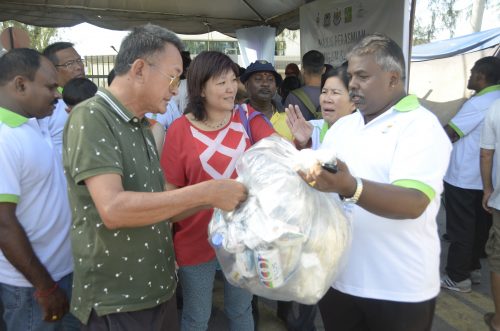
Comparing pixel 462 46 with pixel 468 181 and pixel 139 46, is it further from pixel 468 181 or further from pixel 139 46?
pixel 139 46

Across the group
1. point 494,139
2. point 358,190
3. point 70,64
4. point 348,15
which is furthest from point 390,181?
point 348,15

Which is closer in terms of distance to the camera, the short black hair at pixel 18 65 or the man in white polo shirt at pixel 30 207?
the man in white polo shirt at pixel 30 207

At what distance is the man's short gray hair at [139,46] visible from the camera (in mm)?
1557

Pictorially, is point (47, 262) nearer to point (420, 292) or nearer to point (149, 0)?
point (420, 292)

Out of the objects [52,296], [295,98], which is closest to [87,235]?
[52,296]

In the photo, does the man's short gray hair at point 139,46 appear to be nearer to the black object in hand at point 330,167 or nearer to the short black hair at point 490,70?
the black object in hand at point 330,167

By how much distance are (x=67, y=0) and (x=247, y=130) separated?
595 cm

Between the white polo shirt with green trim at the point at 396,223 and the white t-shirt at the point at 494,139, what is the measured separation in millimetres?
1883

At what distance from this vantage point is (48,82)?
2.01 meters

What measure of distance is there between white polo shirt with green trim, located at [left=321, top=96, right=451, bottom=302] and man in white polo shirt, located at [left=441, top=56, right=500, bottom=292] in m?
2.64

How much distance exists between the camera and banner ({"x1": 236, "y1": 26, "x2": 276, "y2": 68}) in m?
7.85

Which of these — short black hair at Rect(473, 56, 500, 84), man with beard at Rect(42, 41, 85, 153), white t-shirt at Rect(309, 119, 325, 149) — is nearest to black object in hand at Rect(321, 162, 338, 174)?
white t-shirt at Rect(309, 119, 325, 149)

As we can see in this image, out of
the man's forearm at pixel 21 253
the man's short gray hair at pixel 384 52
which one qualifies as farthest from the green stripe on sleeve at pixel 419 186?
the man's forearm at pixel 21 253

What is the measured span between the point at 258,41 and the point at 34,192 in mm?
6781
